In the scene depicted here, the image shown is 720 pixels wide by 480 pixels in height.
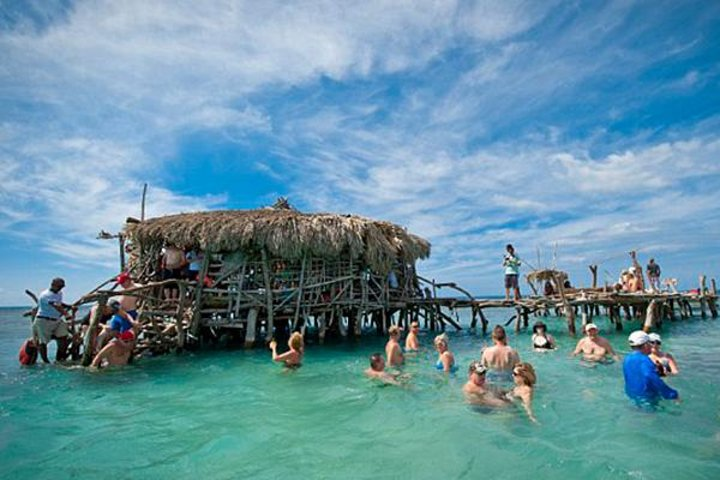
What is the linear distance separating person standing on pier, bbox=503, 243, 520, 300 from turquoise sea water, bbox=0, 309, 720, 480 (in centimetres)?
A: 809

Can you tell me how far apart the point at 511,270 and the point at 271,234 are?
34.0ft

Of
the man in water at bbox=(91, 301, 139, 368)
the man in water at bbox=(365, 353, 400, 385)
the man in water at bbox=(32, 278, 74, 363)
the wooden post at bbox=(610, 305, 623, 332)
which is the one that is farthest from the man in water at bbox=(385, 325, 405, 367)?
the wooden post at bbox=(610, 305, 623, 332)

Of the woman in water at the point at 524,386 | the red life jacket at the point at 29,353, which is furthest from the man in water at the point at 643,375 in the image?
the red life jacket at the point at 29,353

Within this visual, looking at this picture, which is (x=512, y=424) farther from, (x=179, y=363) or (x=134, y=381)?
(x=179, y=363)

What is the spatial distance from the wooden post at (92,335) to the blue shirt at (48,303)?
1.13m

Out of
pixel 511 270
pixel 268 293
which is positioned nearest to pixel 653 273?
pixel 511 270

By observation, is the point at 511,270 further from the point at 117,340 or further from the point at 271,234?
the point at 117,340

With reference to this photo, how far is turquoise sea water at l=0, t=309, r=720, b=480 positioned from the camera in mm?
4926

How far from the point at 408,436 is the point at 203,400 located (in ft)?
13.6

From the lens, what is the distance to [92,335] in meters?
10.5

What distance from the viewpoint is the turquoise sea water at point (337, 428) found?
4.93 m

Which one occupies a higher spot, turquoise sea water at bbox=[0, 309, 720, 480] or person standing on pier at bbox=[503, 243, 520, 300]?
person standing on pier at bbox=[503, 243, 520, 300]

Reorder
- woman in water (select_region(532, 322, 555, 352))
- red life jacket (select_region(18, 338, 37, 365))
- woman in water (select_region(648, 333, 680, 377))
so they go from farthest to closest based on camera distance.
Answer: woman in water (select_region(532, 322, 555, 352)), red life jacket (select_region(18, 338, 37, 365)), woman in water (select_region(648, 333, 680, 377))

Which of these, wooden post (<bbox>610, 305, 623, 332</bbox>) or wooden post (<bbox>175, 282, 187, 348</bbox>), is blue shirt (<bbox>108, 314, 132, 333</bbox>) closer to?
wooden post (<bbox>175, 282, 187, 348</bbox>)
